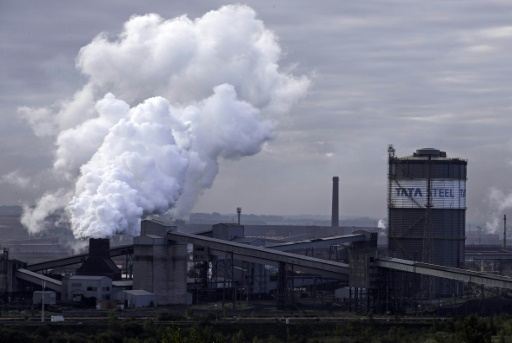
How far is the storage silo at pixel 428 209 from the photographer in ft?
375

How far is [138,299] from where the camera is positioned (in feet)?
325

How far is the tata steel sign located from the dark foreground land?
87.8ft

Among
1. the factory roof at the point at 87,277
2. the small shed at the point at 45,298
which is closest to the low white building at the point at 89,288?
the factory roof at the point at 87,277

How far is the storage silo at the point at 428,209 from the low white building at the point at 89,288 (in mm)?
26766

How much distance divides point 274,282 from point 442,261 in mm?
15536

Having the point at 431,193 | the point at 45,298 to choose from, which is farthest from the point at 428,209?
the point at 45,298

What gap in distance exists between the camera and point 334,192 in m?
198

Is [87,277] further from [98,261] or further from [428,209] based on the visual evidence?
[428,209]

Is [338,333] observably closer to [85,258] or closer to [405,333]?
[405,333]

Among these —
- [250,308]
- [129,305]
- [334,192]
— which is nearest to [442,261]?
[250,308]

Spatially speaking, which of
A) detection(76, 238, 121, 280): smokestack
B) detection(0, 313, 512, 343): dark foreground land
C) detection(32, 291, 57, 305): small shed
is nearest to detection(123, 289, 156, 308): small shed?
detection(32, 291, 57, 305): small shed

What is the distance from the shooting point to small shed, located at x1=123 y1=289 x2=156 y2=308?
9869 centimetres

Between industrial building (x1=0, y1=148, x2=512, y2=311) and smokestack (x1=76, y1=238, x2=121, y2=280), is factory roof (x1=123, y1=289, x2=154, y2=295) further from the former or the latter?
smokestack (x1=76, y1=238, x2=121, y2=280)

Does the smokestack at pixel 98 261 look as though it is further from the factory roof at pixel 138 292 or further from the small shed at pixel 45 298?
the small shed at pixel 45 298
